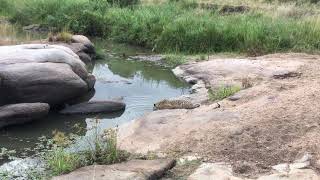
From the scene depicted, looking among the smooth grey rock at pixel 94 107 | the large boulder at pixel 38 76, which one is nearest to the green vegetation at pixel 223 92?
the smooth grey rock at pixel 94 107

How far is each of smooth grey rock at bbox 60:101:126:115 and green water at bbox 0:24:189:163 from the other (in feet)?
0.62

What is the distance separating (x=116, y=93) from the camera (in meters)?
13.3

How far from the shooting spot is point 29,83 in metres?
11.2

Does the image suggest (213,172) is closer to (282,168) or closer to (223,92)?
(282,168)

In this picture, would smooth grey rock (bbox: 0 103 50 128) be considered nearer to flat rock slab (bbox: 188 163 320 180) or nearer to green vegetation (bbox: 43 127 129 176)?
green vegetation (bbox: 43 127 129 176)

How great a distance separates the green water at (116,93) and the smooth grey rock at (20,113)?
13 centimetres

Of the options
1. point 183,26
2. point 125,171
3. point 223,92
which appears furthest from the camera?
point 183,26

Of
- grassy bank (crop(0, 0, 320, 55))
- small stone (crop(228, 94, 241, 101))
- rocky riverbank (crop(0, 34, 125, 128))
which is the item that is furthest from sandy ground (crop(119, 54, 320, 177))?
grassy bank (crop(0, 0, 320, 55))

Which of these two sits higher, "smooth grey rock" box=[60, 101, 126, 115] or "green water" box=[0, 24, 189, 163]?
"smooth grey rock" box=[60, 101, 126, 115]

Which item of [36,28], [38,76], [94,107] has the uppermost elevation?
[38,76]

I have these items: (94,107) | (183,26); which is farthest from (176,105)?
(183,26)

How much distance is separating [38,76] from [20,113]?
112 cm

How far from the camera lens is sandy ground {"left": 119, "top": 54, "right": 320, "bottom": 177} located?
803 cm

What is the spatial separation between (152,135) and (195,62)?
6909 mm
